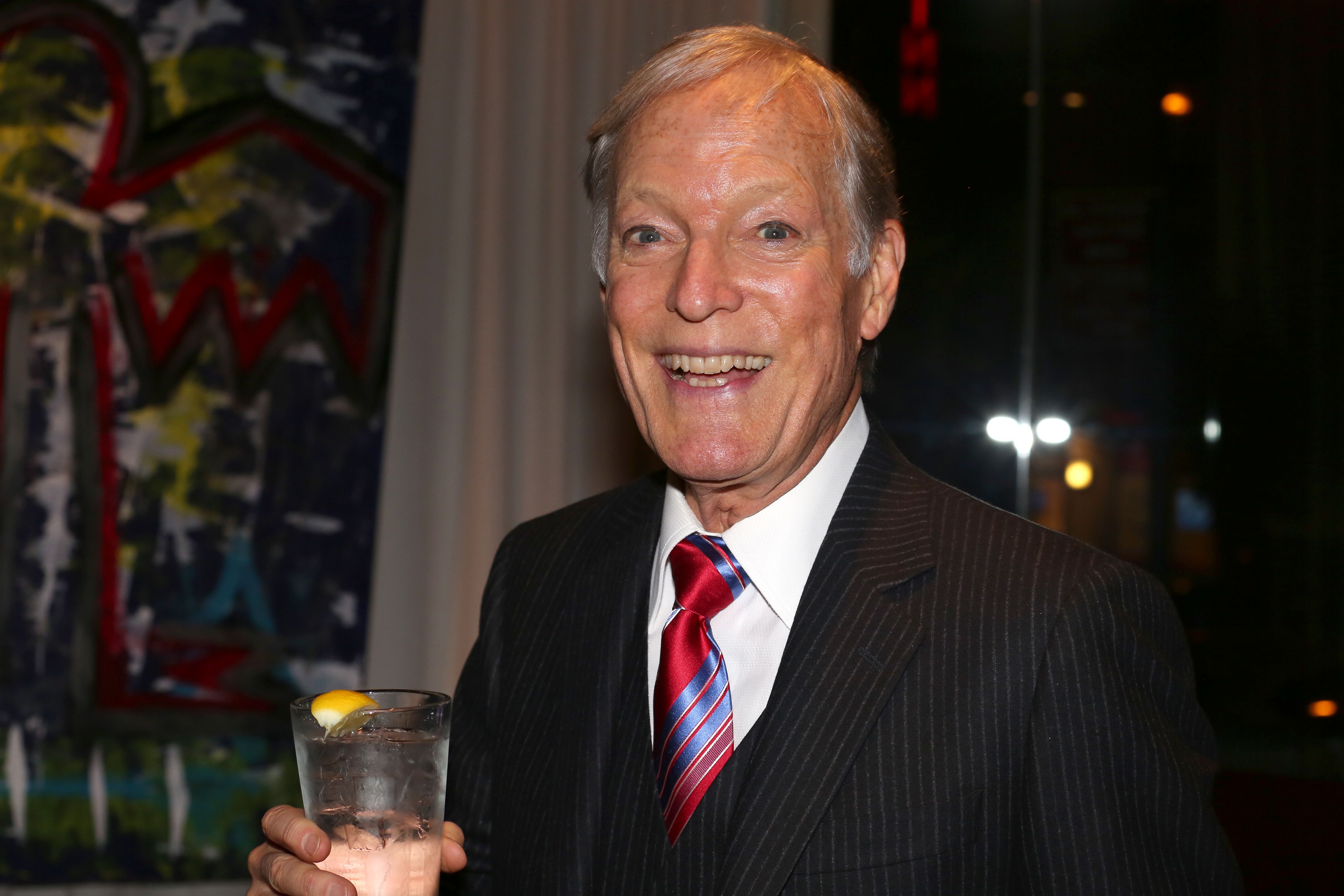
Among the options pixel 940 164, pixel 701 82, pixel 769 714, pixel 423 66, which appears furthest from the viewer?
pixel 940 164

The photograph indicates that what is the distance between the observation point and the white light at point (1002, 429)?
4023 mm

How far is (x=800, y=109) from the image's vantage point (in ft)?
4.39

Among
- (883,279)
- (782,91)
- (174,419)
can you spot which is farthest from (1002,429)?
(782,91)

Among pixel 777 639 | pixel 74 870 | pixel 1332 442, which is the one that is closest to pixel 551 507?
pixel 74 870

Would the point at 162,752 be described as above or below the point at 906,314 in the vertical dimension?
below

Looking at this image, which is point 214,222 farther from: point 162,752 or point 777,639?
point 777,639

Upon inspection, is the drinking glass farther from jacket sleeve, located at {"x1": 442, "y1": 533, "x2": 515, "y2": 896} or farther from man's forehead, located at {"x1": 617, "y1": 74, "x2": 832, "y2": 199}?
man's forehead, located at {"x1": 617, "y1": 74, "x2": 832, "y2": 199}

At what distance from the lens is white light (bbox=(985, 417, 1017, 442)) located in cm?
402

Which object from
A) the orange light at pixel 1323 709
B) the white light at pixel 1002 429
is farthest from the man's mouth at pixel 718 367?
the orange light at pixel 1323 709

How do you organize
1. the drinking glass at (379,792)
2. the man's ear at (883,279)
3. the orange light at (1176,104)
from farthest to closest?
1. the orange light at (1176,104)
2. the man's ear at (883,279)
3. the drinking glass at (379,792)

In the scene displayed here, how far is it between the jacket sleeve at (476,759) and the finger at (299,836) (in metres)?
0.39

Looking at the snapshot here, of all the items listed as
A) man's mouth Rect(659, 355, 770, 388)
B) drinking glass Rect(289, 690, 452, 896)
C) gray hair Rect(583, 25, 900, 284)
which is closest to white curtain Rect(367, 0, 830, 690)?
gray hair Rect(583, 25, 900, 284)

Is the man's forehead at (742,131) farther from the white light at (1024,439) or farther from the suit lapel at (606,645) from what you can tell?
the white light at (1024,439)

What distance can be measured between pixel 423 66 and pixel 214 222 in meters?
0.83
